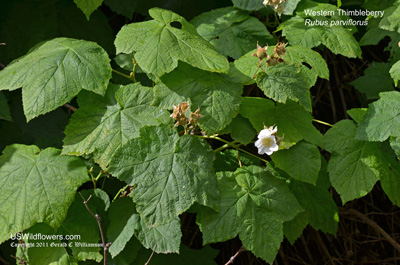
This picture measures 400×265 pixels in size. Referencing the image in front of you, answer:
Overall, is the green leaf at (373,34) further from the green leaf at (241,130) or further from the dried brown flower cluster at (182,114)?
the dried brown flower cluster at (182,114)

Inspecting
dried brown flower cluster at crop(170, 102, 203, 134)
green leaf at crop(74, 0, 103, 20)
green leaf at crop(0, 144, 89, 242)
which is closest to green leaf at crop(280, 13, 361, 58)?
dried brown flower cluster at crop(170, 102, 203, 134)

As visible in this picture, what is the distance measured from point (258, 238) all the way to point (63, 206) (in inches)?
27.2

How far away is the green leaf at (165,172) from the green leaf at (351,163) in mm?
503

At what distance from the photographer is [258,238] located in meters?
1.71

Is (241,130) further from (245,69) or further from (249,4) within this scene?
(249,4)

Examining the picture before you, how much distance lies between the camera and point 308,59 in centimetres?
196

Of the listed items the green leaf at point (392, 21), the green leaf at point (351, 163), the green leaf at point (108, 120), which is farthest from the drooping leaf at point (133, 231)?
the green leaf at point (392, 21)

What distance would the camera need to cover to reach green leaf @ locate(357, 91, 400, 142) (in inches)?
71.0

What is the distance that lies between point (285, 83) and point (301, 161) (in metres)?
0.29

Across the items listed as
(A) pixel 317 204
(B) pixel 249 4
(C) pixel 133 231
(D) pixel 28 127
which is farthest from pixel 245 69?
(D) pixel 28 127

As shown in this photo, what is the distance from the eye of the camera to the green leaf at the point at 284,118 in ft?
5.87

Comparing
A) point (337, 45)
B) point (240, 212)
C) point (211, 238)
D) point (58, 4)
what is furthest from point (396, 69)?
point (58, 4)

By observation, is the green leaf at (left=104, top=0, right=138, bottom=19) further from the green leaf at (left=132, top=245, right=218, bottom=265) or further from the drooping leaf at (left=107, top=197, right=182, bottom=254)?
the green leaf at (left=132, top=245, right=218, bottom=265)

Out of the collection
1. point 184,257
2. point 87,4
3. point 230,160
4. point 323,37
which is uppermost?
point 87,4
